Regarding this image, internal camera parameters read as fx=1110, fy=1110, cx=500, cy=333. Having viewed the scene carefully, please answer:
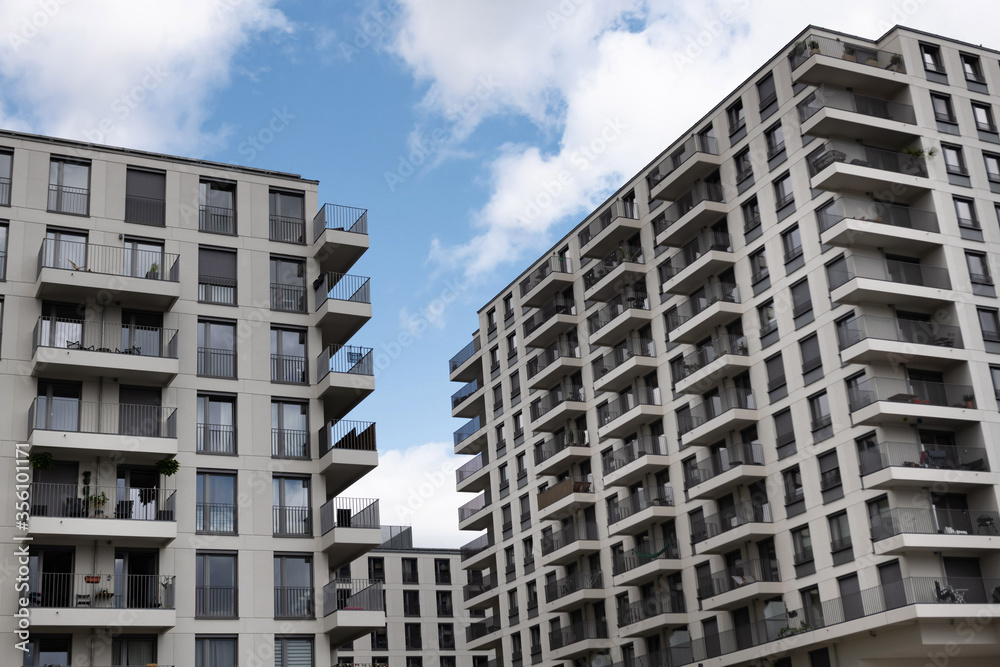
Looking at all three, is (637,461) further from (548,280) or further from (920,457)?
(920,457)

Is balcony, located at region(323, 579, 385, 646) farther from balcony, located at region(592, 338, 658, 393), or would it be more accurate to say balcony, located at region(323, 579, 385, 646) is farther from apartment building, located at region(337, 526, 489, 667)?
apartment building, located at region(337, 526, 489, 667)

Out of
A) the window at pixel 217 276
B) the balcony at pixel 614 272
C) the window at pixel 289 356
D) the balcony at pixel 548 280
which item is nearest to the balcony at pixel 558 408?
the balcony at pixel 548 280

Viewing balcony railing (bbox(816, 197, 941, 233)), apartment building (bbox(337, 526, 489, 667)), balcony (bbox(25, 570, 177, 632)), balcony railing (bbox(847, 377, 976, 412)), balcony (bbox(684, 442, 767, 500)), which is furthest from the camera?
apartment building (bbox(337, 526, 489, 667))

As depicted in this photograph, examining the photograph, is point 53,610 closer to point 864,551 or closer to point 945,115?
point 864,551

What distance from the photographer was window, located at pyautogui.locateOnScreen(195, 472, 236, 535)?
39250 mm

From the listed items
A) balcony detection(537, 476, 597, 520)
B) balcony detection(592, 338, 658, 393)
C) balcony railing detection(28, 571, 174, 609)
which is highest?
balcony detection(592, 338, 658, 393)

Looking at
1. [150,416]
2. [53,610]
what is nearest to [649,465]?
[150,416]

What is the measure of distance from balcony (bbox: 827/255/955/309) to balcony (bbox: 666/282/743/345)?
642 centimetres

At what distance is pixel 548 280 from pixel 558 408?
8.27m

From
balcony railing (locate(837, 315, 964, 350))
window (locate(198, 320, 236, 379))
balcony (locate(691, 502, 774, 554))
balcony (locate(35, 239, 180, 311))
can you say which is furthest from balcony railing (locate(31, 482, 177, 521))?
balcony railing (locate(837, 315, 964, 350))

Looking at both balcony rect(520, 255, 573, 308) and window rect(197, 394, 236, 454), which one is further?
balcony rect(520, 255, 573, 308)

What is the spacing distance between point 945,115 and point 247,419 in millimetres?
35222

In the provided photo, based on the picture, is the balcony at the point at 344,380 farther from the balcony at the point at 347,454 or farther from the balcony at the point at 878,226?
the balcony at the point at 878,226

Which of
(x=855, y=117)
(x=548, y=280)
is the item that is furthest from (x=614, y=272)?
(x=855, y=117)
